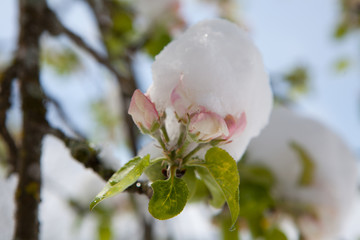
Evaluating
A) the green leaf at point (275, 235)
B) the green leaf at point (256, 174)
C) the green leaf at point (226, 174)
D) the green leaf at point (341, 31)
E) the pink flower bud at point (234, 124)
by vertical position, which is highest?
the pink flower bud at point (234, 124)

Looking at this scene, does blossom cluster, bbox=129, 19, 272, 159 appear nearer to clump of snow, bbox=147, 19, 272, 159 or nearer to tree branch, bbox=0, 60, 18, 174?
clump of snow, bbox=147, 19, 272, 159

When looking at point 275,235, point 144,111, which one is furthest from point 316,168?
point 144,111

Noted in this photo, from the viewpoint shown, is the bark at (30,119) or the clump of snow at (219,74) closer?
the clump of snow at (219,74)

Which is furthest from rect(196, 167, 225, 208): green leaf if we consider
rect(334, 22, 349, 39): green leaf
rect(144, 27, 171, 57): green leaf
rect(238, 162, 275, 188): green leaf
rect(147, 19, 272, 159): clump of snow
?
rect(334, 22, 349, 39): green leaf

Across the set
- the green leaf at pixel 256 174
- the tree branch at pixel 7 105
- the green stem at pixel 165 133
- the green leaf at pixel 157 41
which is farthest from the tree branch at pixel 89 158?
the green leaf at pixel 157 41

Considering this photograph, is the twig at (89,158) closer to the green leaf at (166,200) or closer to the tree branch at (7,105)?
the green leaf at (166,200)
